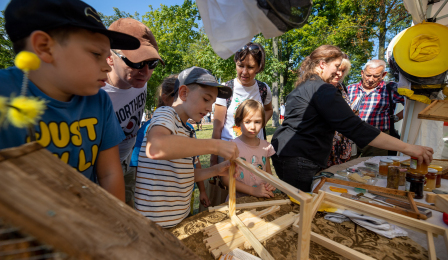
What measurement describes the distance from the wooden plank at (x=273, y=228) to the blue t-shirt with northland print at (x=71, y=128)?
998 mm

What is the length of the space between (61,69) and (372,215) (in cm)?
191

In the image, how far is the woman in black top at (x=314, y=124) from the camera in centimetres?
194

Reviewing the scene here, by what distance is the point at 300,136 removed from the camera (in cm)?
227

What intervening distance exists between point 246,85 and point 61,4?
2.22 metres

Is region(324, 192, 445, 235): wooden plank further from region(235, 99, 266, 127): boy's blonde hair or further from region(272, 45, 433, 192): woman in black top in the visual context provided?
region(235, 99, 266, 127): boy's blonde hair

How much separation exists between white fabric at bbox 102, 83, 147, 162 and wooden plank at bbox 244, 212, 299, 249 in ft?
5.28

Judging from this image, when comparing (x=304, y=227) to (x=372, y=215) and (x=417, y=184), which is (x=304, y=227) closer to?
(x=372, y=215)

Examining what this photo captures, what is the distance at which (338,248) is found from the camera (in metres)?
1.17

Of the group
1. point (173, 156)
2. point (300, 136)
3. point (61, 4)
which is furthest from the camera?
point (300, 136)

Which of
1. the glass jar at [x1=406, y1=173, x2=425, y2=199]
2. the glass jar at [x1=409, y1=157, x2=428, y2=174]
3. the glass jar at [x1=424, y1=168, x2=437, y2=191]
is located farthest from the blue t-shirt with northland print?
the glass jar at [x1=424, y1=168, x2=437, y2=191]

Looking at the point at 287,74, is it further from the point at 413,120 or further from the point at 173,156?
the point at 173,156

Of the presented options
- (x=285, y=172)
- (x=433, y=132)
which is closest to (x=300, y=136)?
(x=285, y=172)

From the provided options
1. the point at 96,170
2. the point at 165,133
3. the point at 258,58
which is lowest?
the point at 96,170

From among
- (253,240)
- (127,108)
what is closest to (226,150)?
(253,240)
